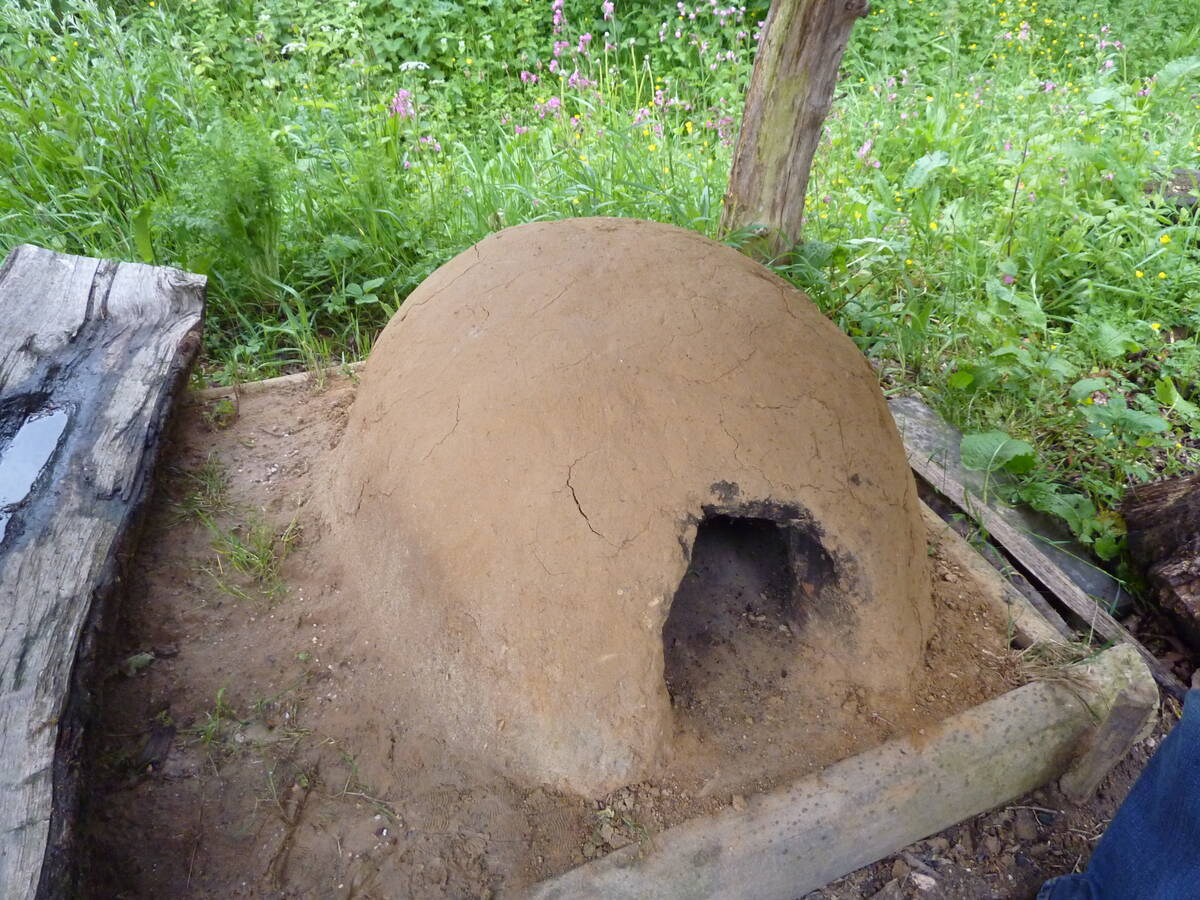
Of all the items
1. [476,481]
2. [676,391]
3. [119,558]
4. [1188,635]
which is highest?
[676,391]

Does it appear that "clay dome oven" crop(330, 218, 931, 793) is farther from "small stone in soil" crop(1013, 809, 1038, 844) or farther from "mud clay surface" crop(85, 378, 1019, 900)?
"small stone in soil" crop(1013, 809, 1038, 844)

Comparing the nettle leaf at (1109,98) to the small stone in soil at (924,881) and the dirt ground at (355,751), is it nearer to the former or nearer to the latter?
the dirt ground at (355,751)

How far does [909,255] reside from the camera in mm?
4082

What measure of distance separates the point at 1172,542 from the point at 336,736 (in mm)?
2728

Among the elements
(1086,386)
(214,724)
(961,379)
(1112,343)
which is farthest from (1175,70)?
(214,724)

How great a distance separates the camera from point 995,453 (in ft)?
9.68

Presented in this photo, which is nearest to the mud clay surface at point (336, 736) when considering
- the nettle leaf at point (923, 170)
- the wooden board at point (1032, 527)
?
the wooden board at point (1032, 527)

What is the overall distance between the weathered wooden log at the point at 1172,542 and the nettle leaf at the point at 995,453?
0.40 m

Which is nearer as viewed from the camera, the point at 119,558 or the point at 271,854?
the point at 271,854

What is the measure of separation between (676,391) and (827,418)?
394 mm

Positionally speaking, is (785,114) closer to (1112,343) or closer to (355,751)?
(1112,343)

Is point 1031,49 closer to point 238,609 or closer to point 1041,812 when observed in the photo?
point 1041,812

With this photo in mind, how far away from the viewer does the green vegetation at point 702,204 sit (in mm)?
3434

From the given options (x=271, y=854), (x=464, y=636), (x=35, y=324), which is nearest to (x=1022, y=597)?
(x=464, y=636)
